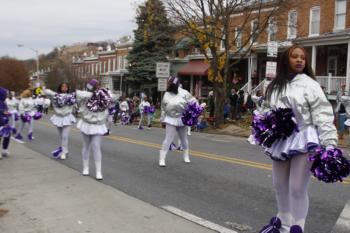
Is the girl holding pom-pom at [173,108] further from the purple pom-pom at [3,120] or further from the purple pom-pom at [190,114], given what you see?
the purple pom-pom at [3,120]

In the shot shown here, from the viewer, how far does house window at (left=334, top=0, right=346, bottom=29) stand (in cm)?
2747

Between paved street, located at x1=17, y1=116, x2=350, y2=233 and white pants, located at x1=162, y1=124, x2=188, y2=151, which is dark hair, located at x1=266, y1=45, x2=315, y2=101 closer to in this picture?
paved street, located at x1=17, y1=116, x2=350, y2=233

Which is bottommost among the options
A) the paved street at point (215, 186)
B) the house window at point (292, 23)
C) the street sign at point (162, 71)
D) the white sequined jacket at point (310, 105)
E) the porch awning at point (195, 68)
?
the paved street at point (215, 186)

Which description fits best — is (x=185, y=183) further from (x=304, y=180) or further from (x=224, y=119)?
(x=224, y=119)

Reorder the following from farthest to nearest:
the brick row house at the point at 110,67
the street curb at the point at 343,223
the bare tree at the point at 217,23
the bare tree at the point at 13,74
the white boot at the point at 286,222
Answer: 1. the bare tree at the point at 13,74
2. the brick row house at the point at 110,67
3. the bare tree at the point at 217,23
4. the street curb at the point at 343,223
5. the white boot at the point at 286,222

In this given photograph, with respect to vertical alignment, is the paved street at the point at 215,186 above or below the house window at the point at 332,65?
below

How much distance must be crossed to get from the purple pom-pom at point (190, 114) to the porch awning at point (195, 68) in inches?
1006

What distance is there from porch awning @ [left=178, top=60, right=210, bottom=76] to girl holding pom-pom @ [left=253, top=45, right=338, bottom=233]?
3126cm

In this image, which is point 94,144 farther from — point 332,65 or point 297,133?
point 332,65

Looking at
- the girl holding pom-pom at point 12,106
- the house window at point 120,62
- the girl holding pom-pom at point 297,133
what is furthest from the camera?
the house window at point 120,62

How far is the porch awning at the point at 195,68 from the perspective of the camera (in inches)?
1426

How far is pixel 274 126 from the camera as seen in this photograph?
4.48 meters

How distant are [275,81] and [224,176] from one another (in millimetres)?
4870

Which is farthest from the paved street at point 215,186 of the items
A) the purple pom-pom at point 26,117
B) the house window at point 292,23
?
the house window at point 292,23
